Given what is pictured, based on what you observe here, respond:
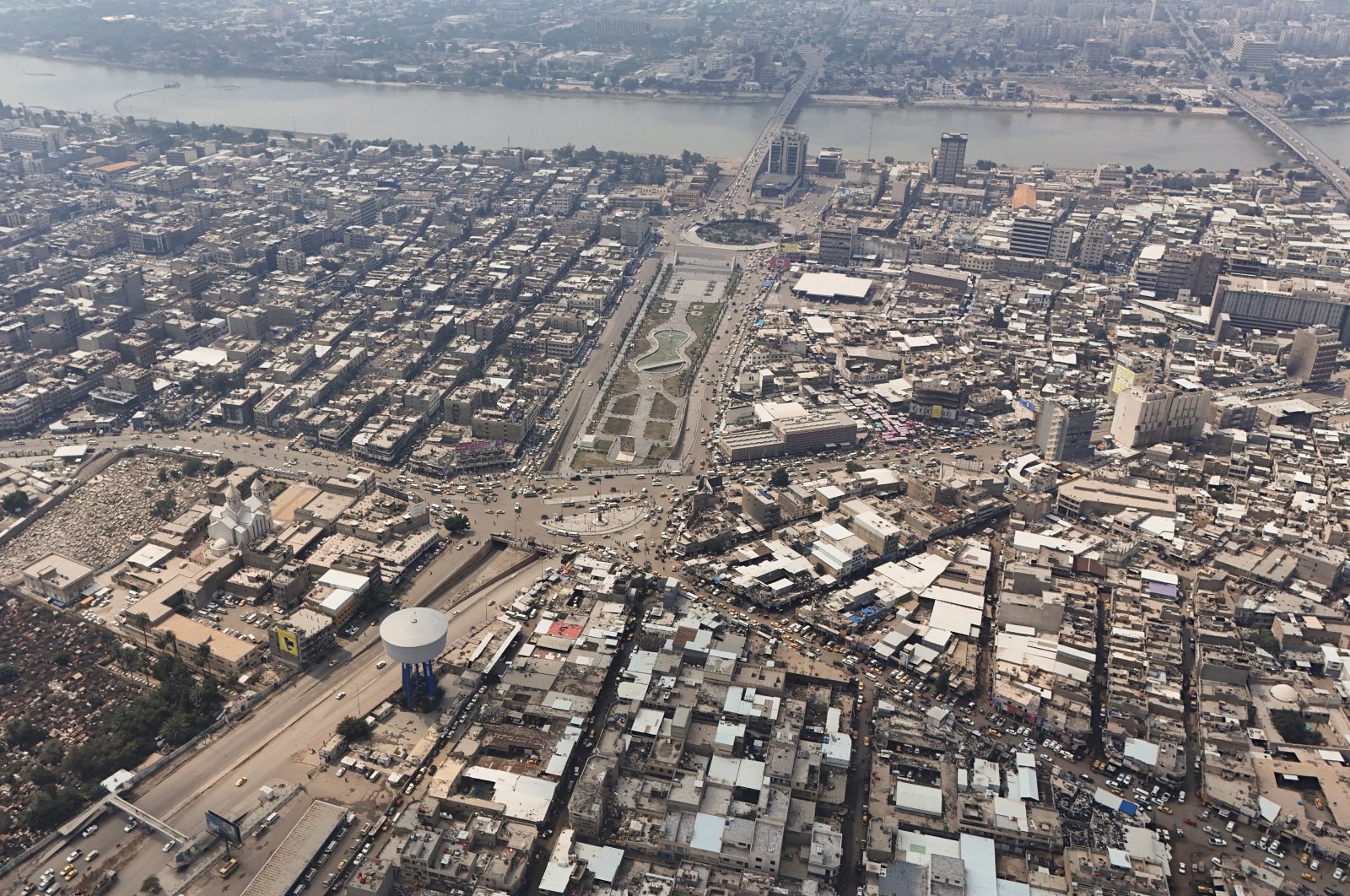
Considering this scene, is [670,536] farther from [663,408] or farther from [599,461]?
[663,408]

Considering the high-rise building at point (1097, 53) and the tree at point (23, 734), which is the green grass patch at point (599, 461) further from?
the high-rise building at point (1097, 53)

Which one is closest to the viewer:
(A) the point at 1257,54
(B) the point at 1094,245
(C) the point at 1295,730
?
(C) the point at 1295,730

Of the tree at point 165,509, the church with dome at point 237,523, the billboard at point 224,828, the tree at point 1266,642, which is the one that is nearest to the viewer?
the billboard at point 224,828

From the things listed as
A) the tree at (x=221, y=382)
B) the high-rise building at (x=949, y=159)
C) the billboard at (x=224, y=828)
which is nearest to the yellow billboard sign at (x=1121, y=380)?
the high-rise building at (x=949, y=159)

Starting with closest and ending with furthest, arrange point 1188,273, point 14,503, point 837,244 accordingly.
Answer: point 14,503, point 1188,273, point 837,244

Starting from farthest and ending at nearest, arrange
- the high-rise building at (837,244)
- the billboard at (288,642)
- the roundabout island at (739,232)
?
the roundabout island at (739,232), the high-rise building at (837,244), the billboard at (288,642)

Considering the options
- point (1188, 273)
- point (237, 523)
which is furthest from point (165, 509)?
point (1188, 273)

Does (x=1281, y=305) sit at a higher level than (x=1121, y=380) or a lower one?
higher

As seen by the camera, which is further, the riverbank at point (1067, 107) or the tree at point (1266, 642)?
the riverbank at point (1067, 107)

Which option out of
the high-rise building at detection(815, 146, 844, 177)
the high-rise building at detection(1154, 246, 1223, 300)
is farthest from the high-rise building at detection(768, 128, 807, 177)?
the high-rise building at detection(1154, 246, 1223, 300)
